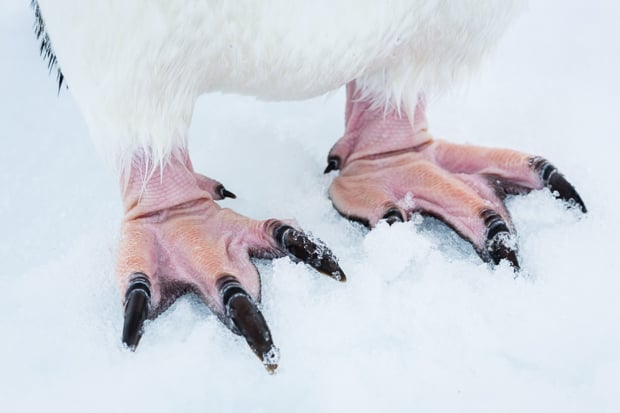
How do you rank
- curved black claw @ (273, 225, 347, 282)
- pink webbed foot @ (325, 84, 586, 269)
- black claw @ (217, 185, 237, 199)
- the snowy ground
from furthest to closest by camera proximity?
black claw @ (217, 185, 237, 199), pink webbed foot @ (325, 84, 586, 269), curved black claw @ (273, 225, 347, 282), the snowy ground

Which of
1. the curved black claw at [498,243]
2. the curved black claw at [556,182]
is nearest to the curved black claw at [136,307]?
the curved black claw at [498,243]

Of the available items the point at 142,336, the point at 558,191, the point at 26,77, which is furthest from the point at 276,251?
the point at 26,77

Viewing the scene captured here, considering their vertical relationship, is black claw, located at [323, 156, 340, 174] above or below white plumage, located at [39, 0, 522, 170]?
below

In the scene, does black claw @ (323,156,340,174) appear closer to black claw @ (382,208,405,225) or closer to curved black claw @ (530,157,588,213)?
black claw @ (382,208,405,225)

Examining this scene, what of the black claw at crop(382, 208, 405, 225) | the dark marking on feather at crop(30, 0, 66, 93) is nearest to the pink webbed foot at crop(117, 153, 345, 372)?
the black claw at crop(382, 208, 405, 225)

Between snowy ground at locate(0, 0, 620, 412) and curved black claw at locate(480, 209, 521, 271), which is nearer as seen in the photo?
snowy ground at locate(0, 0, 620, 412)

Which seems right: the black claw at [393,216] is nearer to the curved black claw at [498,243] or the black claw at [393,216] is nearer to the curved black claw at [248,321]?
the curved black claw at [498,243]

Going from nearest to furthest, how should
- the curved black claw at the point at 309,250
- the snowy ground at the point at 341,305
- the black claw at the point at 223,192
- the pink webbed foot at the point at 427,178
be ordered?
1. the snowy ground at the point at 341,305
2. the curved black claw at the point at 309,250
3. the pink webbed foot at the point at 427,178
4. the black claw at the point at 223,192
